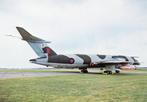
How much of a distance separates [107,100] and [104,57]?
42.7 metres

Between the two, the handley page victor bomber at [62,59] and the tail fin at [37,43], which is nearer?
the handley page victor bomber at [62,59]

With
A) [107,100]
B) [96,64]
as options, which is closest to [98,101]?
[107,100]

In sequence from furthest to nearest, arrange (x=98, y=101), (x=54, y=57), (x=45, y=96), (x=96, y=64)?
(x=96, y=64), (x=54, y=57), (x=45, y=96), (x=98, y=101)

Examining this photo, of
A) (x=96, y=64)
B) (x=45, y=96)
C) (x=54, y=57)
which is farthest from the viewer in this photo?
(x=96, y=64)

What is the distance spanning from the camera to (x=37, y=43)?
5362 centimetres

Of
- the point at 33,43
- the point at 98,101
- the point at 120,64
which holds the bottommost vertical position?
the point at 98,101

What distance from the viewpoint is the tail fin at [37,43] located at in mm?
53019

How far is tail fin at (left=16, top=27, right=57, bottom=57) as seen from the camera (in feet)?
174

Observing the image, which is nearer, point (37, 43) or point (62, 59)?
point (62, 59)

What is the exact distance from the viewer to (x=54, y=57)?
52.2 meters

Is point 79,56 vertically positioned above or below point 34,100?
above

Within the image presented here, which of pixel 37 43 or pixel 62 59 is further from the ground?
pixel 37 43

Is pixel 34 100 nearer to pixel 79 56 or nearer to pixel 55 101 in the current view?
pixel 55 101

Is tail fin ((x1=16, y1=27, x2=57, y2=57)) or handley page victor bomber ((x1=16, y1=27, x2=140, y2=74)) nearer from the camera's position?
handley page victor bomber ((x1=16, y1=27, x2=140, y2=74))
